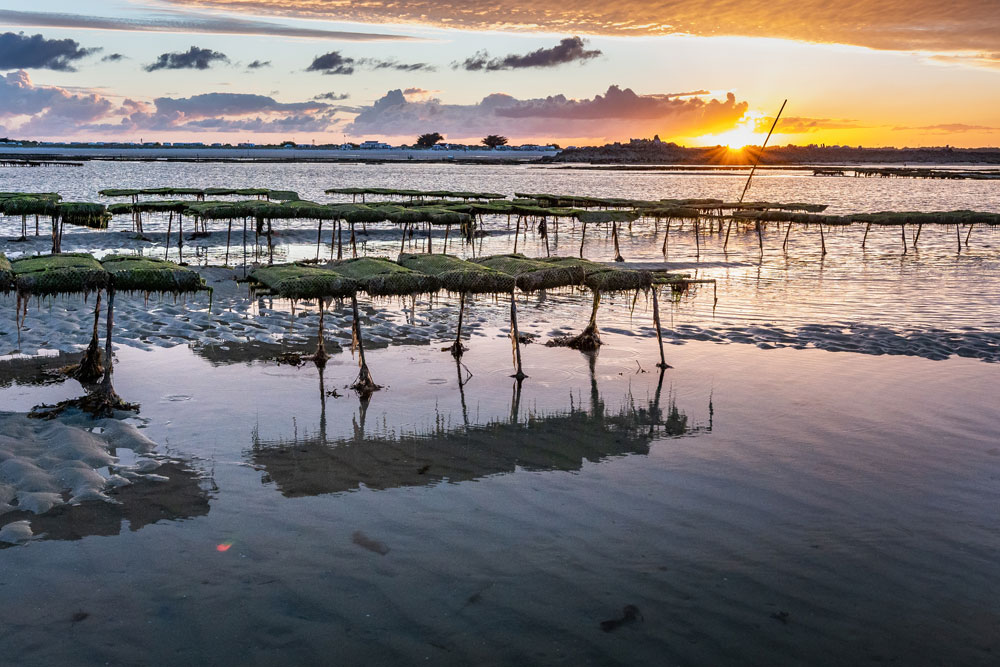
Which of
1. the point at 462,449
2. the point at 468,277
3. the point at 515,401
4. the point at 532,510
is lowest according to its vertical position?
the point at 532,510

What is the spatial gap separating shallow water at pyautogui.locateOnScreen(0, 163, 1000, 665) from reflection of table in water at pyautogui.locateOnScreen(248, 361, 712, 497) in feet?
0.19

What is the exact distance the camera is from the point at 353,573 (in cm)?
859

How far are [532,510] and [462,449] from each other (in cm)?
255

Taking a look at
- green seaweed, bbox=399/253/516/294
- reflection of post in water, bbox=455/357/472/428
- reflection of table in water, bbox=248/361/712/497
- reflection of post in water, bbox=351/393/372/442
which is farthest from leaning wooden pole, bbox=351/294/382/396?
green seaweed, bbox=399/253/516/294

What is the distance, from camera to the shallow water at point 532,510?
755 cm

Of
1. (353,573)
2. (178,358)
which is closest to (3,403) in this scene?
(178,358)

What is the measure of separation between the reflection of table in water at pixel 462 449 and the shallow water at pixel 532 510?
6 cm

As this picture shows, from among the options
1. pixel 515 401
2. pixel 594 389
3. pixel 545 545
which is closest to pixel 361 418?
pixel 515 401

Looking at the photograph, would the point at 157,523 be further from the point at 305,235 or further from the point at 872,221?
the point at 872,221

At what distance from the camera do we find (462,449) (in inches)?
495

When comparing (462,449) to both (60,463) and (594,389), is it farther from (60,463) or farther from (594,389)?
(60,463)

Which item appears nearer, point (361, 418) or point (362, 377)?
point (361, 418)

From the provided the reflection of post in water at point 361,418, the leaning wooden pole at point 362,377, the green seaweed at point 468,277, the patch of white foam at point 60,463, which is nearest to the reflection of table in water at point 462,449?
the reflection of post in water at point 361,418

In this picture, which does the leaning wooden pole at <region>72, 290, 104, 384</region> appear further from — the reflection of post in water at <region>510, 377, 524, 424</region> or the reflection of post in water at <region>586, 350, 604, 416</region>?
the reflection of post in water at <region>586, 350, 604, 416</region>
